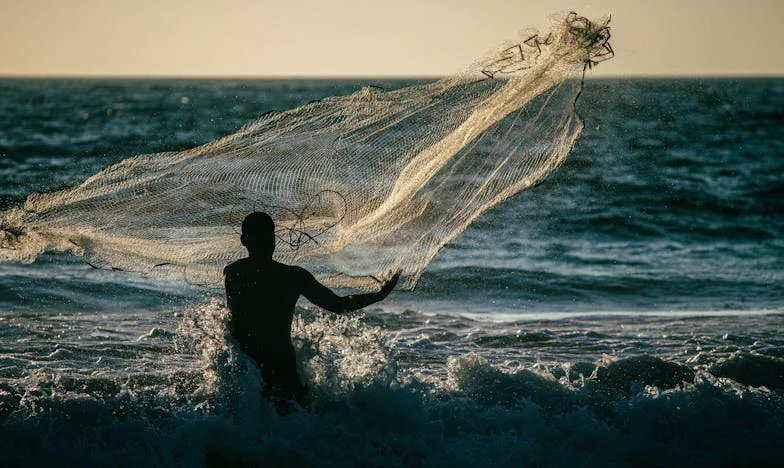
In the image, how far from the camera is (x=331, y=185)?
7.01m

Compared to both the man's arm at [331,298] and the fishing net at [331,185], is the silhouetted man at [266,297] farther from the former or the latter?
the fishing net at [331,185]

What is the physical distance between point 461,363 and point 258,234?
2.26m

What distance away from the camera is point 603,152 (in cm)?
2834

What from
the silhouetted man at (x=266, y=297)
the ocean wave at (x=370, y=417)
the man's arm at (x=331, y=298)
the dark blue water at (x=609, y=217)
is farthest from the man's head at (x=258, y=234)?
the dark blue water at (x=609, y=217)

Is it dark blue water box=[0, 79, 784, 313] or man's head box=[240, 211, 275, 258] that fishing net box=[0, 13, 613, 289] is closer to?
man's head box=[240, 211, 275, 258]

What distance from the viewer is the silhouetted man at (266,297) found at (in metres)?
5.80

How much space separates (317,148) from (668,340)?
444 centimetres

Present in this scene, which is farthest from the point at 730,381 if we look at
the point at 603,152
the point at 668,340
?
the point at 603,152

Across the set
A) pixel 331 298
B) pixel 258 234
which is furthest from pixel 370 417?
pixel 258 234

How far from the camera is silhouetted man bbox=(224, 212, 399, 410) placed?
5797 mm

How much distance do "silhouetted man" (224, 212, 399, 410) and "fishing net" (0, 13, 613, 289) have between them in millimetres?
959

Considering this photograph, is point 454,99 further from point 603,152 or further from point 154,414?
point 603,152

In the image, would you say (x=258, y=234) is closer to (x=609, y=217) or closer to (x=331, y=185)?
(x=331, y=185)

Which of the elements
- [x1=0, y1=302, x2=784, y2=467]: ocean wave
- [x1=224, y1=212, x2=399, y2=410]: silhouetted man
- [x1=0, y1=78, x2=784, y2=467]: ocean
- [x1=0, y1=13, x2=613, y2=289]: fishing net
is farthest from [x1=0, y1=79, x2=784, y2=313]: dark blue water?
[x1=224, y1=212, x2=399, y2=410]: silhouetted man
